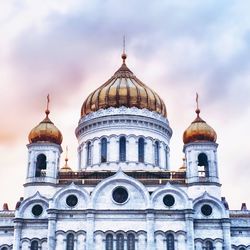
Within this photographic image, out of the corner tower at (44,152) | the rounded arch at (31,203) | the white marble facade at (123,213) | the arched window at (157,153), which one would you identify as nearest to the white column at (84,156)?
the white marble facade at (123,213)

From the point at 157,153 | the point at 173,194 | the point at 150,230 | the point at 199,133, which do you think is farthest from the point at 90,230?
the point at 199,133

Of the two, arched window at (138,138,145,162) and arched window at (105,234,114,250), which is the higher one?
arched window at (138,138,145,162)

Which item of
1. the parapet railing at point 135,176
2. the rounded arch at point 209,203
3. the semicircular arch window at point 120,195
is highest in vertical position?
the parapet railing at point 135,176

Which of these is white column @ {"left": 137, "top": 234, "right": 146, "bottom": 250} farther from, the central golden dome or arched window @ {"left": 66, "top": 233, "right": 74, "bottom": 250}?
the central golden dome

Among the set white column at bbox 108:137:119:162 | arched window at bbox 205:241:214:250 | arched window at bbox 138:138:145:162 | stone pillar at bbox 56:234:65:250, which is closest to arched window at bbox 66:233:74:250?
stone pillar at bbox 56:234:65:250

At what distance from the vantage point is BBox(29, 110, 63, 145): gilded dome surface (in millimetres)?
40875

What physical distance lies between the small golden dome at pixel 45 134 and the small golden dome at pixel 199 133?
10548 millimetres

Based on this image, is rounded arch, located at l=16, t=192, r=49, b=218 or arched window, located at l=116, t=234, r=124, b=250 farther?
rounded arch, located at l=16, t=192, r=49, b=218

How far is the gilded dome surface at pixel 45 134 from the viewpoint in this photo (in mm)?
40875

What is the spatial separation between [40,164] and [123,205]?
8024 mm

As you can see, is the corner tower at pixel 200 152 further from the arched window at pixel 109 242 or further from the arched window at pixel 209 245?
the arched window at pixel 109 242

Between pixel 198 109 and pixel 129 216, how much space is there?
1168 cm

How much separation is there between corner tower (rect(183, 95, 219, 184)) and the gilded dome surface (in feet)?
34.6

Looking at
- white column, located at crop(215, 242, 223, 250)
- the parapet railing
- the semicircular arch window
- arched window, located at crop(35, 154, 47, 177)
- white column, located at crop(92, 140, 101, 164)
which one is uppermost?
white column, located at crop(92, 140, 101, 164)
